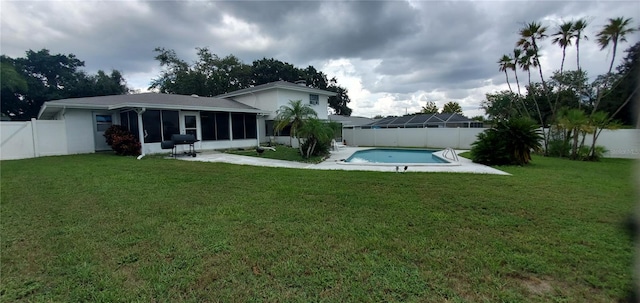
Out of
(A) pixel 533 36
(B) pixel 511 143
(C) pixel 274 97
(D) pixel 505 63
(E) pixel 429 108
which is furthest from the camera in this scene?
(E) pixel 429 108

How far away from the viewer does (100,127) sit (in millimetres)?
14430

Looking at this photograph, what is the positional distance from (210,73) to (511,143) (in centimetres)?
3172

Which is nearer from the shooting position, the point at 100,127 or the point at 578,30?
the point at 578,30

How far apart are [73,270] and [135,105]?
434 inches

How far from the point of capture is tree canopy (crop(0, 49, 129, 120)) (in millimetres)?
27594

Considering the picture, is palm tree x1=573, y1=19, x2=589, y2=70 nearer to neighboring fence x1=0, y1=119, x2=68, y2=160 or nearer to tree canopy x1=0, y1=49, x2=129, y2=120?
neighboring fence x1=0, y1=119, x2=68, y2=160

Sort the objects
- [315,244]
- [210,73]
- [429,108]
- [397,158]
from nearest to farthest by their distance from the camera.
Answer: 1. [315,244]
2. [397,158]
3. [210,73]
4. [429,108]

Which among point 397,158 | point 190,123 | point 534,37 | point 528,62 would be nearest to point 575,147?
point 528,62

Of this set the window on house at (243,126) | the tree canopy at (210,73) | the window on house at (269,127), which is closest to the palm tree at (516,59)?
the window on house at (269,127)

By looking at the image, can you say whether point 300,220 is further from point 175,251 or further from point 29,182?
point 29,182

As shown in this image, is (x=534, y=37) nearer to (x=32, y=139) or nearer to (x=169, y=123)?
(x=169, y=123)

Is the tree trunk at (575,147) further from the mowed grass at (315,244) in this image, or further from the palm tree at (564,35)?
the mowed grass at (315,244)

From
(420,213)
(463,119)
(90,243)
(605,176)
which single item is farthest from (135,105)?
(463,119)

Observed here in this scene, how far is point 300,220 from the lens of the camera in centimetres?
415
